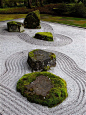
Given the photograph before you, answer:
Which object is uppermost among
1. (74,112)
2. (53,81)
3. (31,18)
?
(31,18)

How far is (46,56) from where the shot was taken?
324 inches

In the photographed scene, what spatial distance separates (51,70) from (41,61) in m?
0.86

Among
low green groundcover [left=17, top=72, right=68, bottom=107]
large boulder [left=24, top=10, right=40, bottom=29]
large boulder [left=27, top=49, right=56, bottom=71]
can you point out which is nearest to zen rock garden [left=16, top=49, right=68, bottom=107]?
low green groundcover [left=17, top=72, right=68, bottom=107]

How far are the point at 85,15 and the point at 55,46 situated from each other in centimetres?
1497

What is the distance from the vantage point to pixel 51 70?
7.99 metres

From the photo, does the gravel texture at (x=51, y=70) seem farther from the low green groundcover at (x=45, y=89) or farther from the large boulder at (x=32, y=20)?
the large boulder at (x=32, y=20)

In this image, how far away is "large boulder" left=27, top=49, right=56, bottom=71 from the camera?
7.68 meters

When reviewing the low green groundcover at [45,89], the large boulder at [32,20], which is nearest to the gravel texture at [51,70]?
the low green groundcover at [45,89]

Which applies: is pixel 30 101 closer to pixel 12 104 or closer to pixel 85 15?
pixel 12 104

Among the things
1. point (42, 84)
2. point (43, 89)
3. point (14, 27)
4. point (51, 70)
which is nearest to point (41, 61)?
point (51, 70)

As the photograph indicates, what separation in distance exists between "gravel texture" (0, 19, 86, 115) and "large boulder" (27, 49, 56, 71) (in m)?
0.38

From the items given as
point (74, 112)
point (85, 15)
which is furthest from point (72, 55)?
point (85, 15)

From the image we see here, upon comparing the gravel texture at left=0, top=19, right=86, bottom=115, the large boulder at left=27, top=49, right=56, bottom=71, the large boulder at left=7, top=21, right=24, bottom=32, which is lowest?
the gravel texture at left=0, top=19, right=86, bottom=115

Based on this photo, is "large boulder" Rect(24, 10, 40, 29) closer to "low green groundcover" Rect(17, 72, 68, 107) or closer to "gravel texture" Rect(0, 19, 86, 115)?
"gravel texture" Rect(0, 19, 86, 115)
